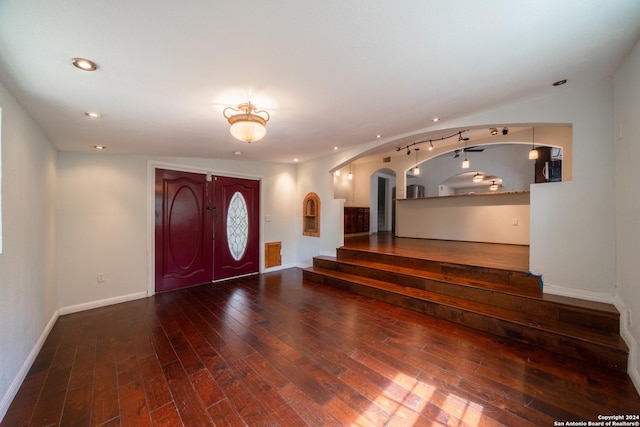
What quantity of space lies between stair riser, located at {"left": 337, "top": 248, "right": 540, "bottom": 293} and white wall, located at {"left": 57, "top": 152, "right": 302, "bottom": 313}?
384 cm

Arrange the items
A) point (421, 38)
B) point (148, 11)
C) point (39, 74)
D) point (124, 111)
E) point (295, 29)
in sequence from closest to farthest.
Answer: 1. point (148, 11)
2. point (295, 29)
3. point (421, 38)
4. point (39, 74)
5. point (124, 111)

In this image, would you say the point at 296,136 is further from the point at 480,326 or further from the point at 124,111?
the point at 480,326

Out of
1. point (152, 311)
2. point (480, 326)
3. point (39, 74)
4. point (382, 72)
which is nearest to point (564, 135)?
point (480, 326)

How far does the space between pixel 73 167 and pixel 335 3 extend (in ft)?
14.2

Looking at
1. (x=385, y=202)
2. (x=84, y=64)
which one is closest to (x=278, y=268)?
(x=84, y=64)

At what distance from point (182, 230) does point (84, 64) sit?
3.17 meters

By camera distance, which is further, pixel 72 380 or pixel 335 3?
pixel 72 380

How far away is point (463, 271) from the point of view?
3.42m

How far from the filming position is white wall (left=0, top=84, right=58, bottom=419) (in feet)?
5.86

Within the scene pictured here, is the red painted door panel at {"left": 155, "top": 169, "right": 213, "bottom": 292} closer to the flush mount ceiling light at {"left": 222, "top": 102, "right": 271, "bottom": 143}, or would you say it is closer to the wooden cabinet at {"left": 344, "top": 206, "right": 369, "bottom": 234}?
the flush mount ceiling light at {"left": 222, "top": 102, "right": 271, "bottom": 143}

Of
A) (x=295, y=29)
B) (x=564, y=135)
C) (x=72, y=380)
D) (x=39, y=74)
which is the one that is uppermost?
(x=564, y=135)

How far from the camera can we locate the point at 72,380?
2.00 metres

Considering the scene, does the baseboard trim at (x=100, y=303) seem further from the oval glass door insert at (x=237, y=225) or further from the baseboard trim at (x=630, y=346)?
the baseboard trim at (x=630, y=346)

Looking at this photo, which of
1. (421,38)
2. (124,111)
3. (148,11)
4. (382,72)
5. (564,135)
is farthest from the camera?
(564,135)
